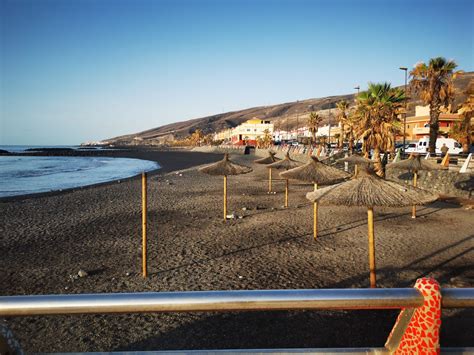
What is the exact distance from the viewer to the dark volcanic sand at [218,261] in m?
5.07

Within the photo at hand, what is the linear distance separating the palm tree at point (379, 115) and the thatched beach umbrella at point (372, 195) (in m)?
11.8

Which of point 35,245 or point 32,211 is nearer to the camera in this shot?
point 35,245

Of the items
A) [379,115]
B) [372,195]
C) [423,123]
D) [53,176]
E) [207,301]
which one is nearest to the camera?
[207,301]

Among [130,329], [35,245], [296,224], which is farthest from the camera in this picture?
[296,224]

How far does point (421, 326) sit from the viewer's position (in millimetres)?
1399

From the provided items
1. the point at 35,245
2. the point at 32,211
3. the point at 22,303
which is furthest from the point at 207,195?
the point at 22,303

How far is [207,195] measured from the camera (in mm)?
18703

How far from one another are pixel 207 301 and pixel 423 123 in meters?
61.5

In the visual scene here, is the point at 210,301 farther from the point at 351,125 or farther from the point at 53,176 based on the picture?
the point at 53,176

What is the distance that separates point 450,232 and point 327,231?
409 centimetres

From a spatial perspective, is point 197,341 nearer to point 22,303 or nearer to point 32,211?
point 22,303

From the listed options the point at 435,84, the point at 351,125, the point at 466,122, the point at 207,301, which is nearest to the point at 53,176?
the point at 351,125

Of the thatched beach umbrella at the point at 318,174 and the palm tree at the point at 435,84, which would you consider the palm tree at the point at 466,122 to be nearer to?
the palm tree at the point at 435,84

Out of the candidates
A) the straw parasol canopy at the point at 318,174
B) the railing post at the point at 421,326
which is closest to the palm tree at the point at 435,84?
the straw parasol canopy at the point at 318,174
